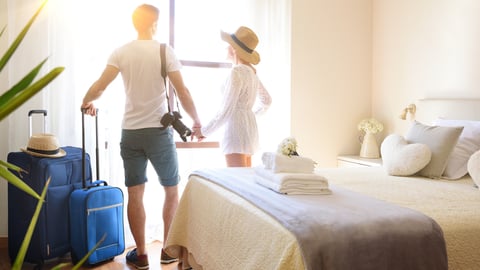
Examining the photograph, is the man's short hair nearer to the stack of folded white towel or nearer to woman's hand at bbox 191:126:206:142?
woman's hand at bbox 191:126:206:142

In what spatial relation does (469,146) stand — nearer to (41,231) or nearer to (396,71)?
(396,71)

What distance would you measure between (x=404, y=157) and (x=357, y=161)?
3.50 feet

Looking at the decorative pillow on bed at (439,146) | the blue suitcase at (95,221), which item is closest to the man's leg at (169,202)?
the blue suitcase at (95,221)

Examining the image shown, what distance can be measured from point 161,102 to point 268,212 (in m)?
1.37

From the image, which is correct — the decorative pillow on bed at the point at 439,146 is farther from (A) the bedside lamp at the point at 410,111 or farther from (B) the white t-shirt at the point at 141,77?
(B) the white t-shirt at the point at 141,77

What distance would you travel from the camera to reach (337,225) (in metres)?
1.21

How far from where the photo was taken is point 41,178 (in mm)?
2443

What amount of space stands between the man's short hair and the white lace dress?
2.04 feet

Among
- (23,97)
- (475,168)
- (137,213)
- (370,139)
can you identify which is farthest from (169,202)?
(23,97)

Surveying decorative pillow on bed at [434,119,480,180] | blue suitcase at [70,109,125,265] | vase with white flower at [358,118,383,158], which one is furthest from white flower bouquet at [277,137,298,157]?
vase with white flower at [358,118,383,158]

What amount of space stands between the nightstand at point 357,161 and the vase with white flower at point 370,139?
93 mm

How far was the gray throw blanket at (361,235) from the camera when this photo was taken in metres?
1.14

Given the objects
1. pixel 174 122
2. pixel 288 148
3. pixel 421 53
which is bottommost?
pixel 288 148

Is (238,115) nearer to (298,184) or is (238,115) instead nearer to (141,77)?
(141,77)
